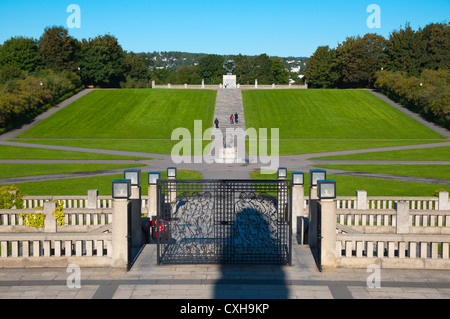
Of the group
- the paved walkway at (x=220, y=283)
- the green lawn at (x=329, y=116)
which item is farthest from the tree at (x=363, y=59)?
the paved walkway at (x=220, y=283)

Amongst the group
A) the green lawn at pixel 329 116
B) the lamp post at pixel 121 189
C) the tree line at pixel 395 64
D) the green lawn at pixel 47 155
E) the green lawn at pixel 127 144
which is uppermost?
the tree line at pixel 395 64

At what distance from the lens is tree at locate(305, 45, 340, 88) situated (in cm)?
10956

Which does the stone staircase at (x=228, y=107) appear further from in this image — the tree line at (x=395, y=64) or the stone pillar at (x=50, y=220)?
the stone pillar at (x=50, y=220)

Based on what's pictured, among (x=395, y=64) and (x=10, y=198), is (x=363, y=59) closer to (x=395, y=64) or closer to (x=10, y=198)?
(x=395, y=64)

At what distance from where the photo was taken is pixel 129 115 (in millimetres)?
69062

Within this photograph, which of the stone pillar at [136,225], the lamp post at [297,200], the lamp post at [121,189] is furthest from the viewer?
the lamp post at [297,200]

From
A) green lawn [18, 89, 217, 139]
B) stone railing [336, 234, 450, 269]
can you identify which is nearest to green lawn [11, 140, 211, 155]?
green lawn [18, 89, 217, 139]

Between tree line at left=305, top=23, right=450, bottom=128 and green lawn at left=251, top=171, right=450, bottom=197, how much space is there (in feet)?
140

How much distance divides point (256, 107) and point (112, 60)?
47.2 meters

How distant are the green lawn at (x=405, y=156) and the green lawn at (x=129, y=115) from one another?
2513 cm

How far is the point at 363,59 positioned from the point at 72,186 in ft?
281

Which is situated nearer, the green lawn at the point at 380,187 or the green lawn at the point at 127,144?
the green lawn at the point at 380,187

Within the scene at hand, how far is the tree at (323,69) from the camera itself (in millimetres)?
109562
